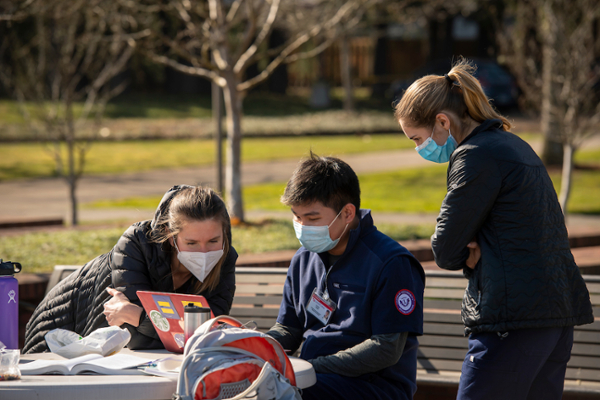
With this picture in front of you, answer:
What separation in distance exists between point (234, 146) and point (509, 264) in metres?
5.71

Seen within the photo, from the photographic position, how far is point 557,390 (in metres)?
2.64

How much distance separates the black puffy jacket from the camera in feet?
8.29

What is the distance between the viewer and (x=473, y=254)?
267cm

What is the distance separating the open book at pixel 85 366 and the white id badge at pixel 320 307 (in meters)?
0.81

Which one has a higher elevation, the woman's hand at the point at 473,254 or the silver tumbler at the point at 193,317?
the woman's hand at the point at 473,254

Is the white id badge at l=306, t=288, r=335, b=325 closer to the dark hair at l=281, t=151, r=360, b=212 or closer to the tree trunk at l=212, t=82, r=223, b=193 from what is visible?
the dark hair at l=281, t=151, r=360, b=212

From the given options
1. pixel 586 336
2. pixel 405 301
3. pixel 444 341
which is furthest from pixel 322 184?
pixel 586 336

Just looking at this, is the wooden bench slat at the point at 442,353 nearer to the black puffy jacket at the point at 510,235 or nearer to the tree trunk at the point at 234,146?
the black puffy jacket at the point at 510,235

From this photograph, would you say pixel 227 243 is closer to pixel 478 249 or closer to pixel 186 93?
pixel 478 249

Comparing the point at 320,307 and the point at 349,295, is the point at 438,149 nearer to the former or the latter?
the point at 349,295

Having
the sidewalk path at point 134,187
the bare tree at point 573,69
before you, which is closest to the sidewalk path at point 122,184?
the sidewalk path at point 134,187

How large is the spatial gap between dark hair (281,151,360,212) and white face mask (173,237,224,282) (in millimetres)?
390

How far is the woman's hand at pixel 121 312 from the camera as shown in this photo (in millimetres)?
2932

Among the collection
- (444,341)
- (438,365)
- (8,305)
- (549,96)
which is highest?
(549,96)
